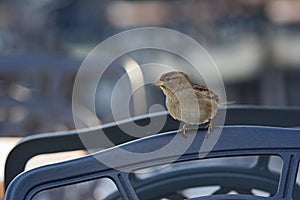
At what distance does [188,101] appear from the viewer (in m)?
0.96

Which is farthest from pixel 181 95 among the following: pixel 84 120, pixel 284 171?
pixel 84 120

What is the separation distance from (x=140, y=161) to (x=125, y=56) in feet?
5.04

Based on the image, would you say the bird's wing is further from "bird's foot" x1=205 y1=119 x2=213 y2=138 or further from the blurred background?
the blurred background

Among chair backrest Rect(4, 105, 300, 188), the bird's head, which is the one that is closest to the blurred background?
chair backrest Rect(4, 105, 300, 188)

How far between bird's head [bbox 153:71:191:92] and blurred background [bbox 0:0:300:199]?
0.84m

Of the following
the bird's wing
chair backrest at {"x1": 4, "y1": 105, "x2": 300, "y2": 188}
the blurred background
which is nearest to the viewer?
the bird's wing

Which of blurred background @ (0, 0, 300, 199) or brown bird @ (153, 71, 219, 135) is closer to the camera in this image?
brown bird @ (153, 71, 219, 135)

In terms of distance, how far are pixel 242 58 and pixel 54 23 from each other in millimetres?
1616

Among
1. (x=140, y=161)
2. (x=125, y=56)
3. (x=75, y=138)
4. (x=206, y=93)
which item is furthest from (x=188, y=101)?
(x=125, y=56)

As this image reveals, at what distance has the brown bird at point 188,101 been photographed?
95 centimetres

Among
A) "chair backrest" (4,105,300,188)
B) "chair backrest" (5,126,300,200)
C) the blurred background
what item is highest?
the blurred background

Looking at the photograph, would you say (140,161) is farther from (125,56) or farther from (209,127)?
(125,56)

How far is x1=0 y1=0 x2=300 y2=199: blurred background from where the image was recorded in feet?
6.71

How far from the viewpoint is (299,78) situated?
4586mm
